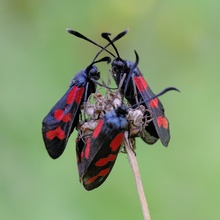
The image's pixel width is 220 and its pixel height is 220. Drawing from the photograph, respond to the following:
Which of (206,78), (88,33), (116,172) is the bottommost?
(116,172)

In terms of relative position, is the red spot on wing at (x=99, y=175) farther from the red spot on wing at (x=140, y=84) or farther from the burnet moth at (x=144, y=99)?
the red spot on wing at (x=140, y=84)

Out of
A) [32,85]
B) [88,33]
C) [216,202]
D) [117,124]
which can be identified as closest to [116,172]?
[216,202]

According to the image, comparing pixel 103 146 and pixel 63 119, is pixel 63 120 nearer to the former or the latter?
pixel 63 119

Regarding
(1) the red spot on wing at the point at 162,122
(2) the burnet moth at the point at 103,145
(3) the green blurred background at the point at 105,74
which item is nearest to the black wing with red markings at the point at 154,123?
(1) the red spot on wing at the point at 162,122

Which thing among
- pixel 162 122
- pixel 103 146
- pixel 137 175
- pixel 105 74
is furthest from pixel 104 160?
pixel 105 74

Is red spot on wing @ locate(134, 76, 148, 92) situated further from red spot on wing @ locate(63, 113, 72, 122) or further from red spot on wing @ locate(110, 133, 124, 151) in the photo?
red spot on wing @ locate(110, 133, 124, 151)

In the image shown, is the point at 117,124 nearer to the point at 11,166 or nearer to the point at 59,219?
the point at 59,219
